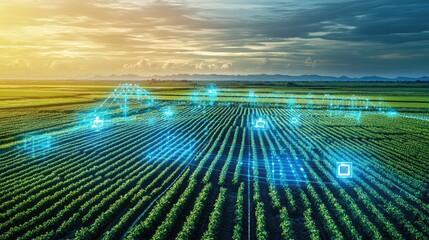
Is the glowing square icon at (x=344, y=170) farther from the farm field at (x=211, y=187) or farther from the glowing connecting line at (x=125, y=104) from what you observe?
the glowing connecting line at (x=125, y=104)

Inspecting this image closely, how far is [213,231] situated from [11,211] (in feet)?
34.3

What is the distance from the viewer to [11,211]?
2017cm

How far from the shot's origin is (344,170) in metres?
28.9

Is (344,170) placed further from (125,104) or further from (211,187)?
(125,104)

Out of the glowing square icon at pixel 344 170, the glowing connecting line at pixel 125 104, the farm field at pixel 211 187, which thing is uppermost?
the glowing connecting line at pixel 125 104

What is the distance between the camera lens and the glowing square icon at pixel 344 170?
2618 centimetres

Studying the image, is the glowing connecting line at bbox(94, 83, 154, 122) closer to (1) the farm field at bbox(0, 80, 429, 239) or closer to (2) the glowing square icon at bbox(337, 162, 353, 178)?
(1) the farm field at bbox(0, 80, 429, 239)

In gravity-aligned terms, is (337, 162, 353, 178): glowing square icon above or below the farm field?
above

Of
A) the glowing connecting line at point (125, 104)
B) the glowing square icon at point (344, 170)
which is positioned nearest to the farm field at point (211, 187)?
the glowing square icon at point (344, 170)

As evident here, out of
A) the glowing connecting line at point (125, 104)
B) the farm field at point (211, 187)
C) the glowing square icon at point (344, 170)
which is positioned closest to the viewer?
the farm field at point (211, 187)

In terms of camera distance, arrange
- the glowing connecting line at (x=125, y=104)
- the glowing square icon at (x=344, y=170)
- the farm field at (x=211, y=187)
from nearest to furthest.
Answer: the farm field at (x=211, y=187) → the glowing square icon at (x=344, y=170) → the glowing connecting line at (x=125, y=104)

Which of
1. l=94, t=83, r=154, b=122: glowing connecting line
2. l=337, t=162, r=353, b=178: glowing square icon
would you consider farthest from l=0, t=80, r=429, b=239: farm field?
l=94, t=83, r=154, b=122: glowing connecting line

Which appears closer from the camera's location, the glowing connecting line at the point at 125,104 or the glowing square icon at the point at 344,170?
the glowing square icon at the point at 344,170

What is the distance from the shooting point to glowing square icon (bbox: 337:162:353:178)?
2618 cm
